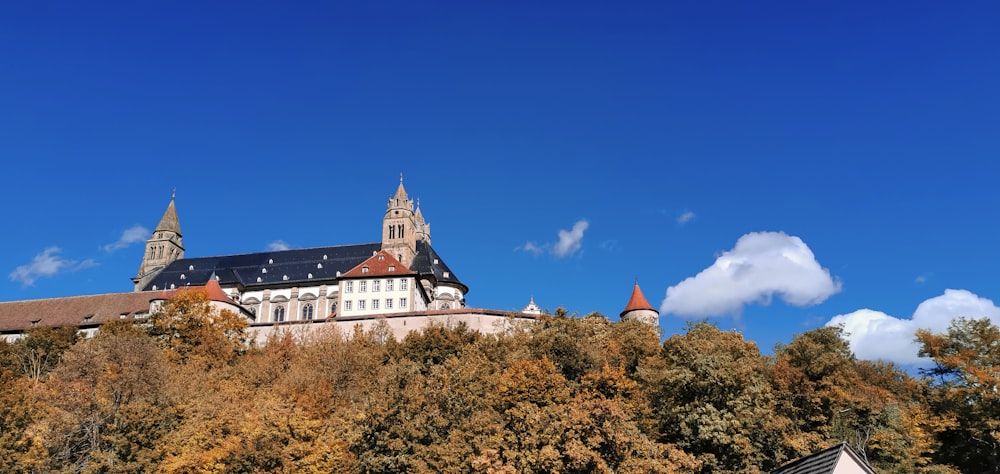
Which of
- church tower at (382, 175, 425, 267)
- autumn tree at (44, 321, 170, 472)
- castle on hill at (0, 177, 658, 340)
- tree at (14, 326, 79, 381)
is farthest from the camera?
church tower at (382, 175, 425, 267)

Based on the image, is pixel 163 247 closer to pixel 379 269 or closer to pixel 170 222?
pixel 170 222

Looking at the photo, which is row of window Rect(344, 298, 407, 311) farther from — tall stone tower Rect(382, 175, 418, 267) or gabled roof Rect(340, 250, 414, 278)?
tall stone tower Rect(382, 175, 418, 267)

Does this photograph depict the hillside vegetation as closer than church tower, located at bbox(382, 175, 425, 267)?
Yes

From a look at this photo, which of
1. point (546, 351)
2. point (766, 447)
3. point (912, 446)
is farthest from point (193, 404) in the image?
point (912, 446)

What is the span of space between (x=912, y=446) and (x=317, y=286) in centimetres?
6515

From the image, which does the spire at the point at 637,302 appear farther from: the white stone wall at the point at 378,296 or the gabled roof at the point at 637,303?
the white stone wall at the point at 378,296

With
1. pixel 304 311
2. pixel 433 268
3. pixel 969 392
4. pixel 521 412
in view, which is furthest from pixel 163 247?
pixel 969 392

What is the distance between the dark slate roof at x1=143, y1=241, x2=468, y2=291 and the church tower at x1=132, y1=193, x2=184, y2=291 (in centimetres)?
1618

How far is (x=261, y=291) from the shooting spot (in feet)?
290

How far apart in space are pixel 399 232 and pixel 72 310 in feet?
119

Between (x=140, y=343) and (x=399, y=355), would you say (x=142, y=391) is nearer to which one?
(x=140, y=343)

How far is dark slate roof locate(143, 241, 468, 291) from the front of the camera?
285ft

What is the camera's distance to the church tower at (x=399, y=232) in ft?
299

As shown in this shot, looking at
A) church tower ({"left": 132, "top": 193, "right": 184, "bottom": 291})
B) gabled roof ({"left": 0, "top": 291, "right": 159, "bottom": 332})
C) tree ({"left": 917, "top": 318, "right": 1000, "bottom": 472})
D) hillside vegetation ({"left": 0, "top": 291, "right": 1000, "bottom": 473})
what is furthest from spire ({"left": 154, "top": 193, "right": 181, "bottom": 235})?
tree ({"left": 917, "top": 318, "right": 1000, "bottom": 472})
